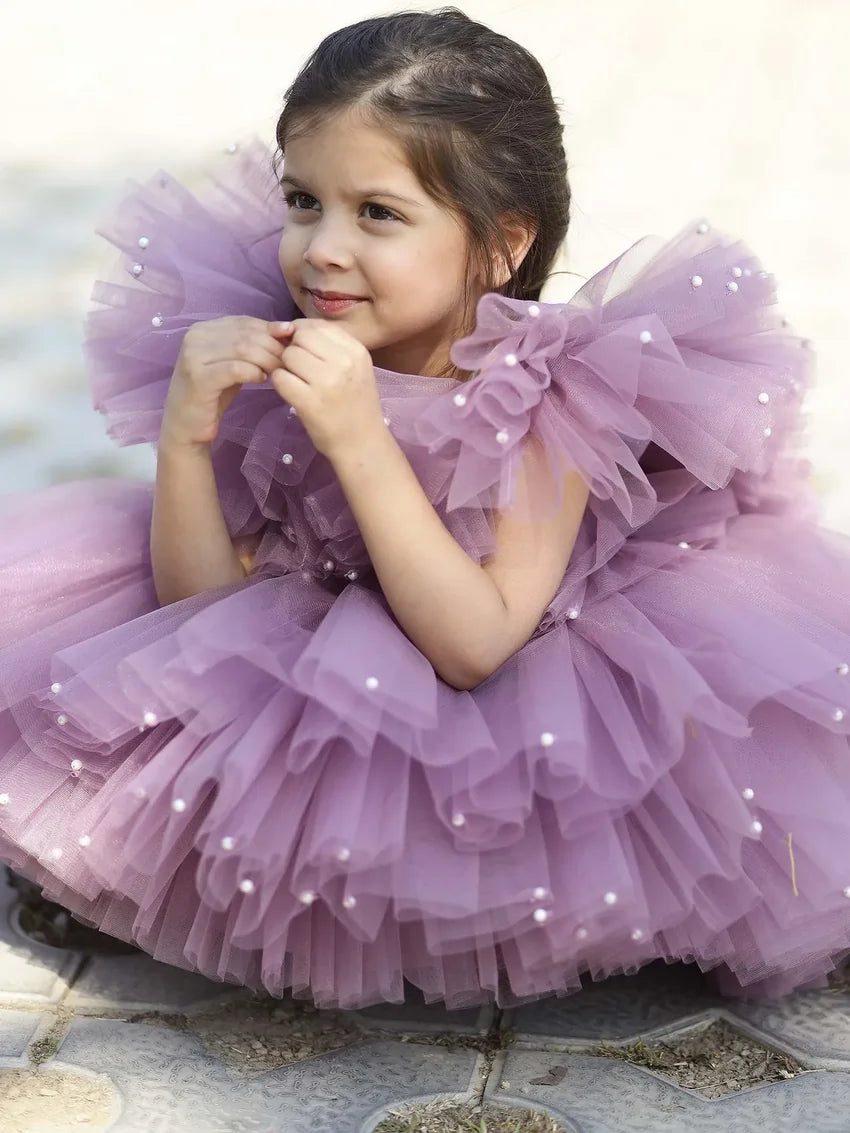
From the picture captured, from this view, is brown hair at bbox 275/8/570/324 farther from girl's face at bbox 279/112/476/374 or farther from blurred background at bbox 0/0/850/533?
blurred background at bbox 0/0/850/533

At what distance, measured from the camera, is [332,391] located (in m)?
1.44

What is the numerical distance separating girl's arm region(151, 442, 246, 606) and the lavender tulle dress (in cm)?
5

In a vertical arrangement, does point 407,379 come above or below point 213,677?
above

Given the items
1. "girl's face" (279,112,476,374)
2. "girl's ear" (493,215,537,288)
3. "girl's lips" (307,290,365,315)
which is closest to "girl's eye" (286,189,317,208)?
"girl's face" (279,112,476,374)

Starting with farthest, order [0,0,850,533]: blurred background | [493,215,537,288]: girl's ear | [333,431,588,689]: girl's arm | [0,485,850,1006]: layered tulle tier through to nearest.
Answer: [0,0,850,533]: blurred background < [493,215,537,288]: girl's ear < [333,431,588,689]: girl's arm < [0,485,850,1006]: layered tulle tier

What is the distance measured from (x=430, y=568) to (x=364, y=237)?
1.28 ft

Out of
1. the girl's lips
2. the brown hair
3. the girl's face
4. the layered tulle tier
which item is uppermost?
the brown hair

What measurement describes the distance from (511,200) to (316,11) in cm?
368

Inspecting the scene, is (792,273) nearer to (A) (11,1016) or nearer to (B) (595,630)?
(B) (595,630)

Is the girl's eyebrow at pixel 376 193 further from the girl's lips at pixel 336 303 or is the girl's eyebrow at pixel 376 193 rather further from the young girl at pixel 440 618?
the girl's lips at pixel 336 303

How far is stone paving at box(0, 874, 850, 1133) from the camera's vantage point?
4.35 ft

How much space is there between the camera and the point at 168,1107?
133 centimetres

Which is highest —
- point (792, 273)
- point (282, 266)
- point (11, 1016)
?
point (792, 273)

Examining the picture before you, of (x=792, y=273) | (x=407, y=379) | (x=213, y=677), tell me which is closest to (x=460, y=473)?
(x=407, y=379)
